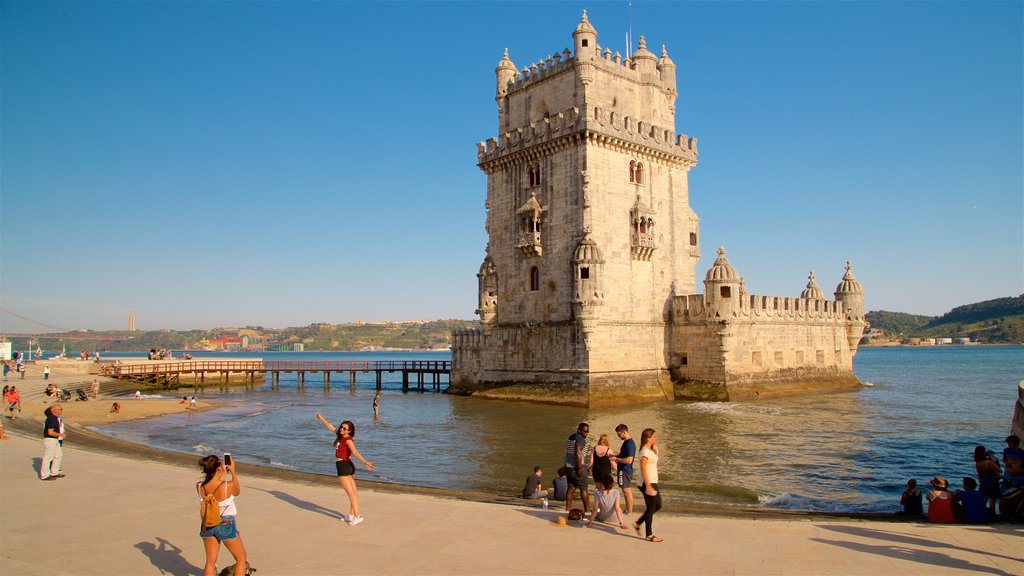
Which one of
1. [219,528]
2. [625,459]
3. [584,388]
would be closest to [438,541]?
[219,528]

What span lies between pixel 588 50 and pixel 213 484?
115 feet

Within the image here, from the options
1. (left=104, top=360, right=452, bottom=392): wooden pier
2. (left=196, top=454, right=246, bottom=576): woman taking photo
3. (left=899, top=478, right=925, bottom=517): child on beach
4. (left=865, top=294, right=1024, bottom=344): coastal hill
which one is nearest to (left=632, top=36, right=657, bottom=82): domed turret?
(left=104, top=360, right=452, bottom=392): wooden pier

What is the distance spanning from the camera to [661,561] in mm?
9219

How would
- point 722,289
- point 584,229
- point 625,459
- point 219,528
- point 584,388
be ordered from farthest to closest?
point 722,289
point 584,229
point 584,388
point 625,459
point 219,528

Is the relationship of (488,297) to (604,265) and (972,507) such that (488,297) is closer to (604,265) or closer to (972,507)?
(604,265)

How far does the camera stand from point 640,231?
1551 inches

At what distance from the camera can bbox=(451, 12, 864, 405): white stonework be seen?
37844 millimetres

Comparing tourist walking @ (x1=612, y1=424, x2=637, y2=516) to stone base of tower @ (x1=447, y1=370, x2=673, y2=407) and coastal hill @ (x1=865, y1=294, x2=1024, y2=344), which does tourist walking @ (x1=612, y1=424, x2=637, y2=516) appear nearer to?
stone base of tower @ (x1=447, y1=370, x2=673, y2=407)

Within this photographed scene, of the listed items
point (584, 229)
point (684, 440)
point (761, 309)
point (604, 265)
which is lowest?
point (684, 440)

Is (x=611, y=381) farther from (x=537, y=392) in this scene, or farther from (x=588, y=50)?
(x=588, y=50)

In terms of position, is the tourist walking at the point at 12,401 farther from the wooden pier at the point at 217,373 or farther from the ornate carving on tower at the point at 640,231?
the ornate carving on tower at the point at 640,231

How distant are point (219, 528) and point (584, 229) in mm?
30701

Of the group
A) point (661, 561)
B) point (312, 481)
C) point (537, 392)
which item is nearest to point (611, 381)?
point (537, 392)

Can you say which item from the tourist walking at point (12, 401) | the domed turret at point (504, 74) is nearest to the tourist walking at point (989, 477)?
the tourist walking at point (12, 401)
